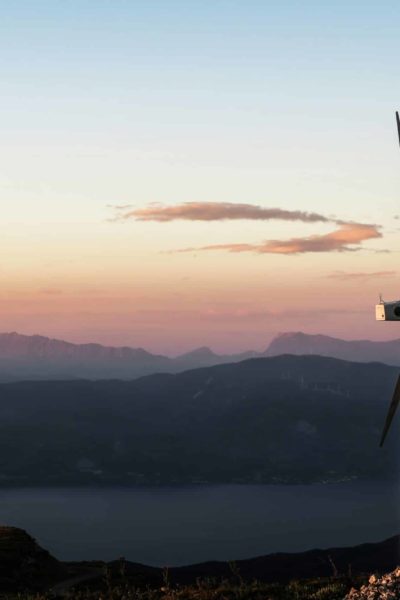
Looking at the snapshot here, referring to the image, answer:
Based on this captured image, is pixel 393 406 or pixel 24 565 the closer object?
pixel 393 406

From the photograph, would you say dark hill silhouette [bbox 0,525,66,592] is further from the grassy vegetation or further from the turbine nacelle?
the turbine nacelle

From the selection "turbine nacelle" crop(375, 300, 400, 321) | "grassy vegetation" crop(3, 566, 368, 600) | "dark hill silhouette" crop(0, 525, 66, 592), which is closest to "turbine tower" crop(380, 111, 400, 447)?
"turbine nacelle" crop(375, 300, 400, 321)

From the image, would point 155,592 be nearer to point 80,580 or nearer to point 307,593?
point 307,593

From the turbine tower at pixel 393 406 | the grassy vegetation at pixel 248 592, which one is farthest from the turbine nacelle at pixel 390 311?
the grassy vegetation at pixel 248 592

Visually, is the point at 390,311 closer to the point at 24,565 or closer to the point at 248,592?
the point at 248,592

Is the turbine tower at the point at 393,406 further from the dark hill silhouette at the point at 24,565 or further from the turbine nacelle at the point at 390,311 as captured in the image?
the dark hill silhouette at the point at 24,565

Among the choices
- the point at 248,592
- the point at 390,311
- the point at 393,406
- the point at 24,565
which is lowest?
the point at 24,565

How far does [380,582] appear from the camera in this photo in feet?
Result: 120

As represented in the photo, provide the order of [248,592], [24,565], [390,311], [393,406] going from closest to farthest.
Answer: [390,311] < [393,406] < [248,592] < [24,565]

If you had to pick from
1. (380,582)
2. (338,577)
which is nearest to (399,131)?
(380,582)

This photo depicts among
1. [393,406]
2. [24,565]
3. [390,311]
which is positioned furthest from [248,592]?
[24,565]

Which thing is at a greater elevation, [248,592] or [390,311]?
[390,311]

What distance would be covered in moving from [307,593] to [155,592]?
1076 centimetres

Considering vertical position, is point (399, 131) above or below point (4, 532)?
above
